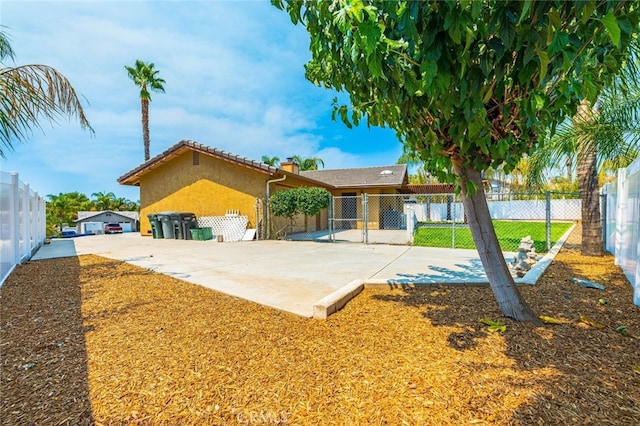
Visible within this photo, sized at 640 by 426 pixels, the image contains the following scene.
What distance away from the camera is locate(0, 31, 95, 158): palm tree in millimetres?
4059

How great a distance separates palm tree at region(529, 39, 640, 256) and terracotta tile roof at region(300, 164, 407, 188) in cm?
1143

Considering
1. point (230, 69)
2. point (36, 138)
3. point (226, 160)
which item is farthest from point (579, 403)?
point (226, 160)

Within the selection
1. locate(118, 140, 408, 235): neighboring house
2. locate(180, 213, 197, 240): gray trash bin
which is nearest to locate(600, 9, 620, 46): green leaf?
locate(118, 140, 408, 235): neighboring house

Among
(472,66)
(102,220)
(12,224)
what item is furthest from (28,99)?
(102,220)

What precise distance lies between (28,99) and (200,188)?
11628 millimetres

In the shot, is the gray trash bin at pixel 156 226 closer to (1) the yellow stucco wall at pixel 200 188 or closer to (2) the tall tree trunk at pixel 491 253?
(1) the yellow stucco wall at pixel 200 188

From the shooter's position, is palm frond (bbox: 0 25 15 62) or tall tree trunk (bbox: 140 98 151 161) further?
tall tree trunk (bbox: 140 98 151 161)

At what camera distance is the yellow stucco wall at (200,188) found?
47.3 feet

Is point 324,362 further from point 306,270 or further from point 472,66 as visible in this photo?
point 306,270

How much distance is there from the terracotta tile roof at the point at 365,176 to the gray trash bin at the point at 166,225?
9.71 meters

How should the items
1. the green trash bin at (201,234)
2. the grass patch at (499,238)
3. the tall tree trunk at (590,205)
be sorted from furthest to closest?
the green trash bin at (201,234)
the grass patch at (499,238)
the tall tree trunk at (590,205)

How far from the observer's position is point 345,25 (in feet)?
6.27

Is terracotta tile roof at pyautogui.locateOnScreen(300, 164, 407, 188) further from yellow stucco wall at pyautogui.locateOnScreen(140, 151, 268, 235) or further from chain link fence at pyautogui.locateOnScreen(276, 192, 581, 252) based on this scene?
yellow stucco wall at pyautogui.locateOnScreen(140, 151, 268, 235)

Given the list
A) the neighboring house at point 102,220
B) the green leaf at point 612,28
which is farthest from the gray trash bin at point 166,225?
the neighboring house at point 102,220
